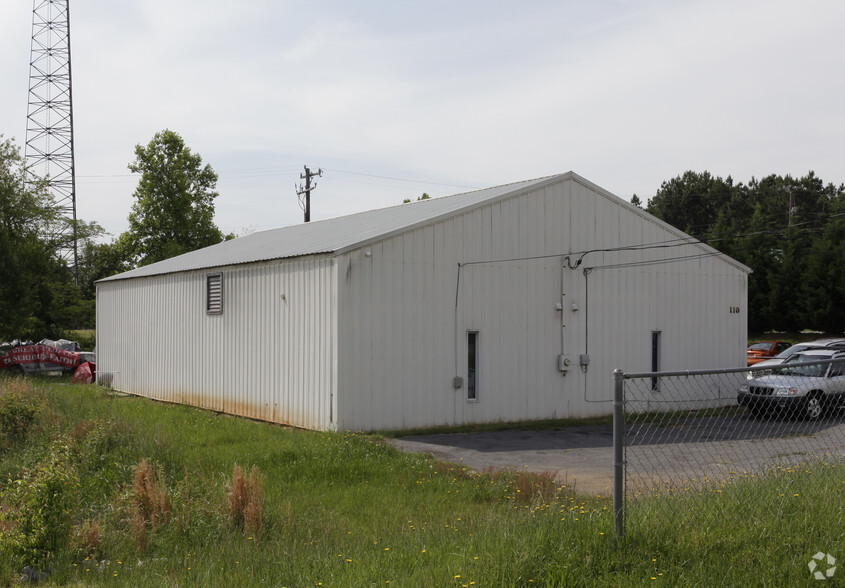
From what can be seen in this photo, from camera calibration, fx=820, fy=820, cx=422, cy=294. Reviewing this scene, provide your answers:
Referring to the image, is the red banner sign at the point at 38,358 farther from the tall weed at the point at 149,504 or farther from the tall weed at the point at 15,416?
the tall weed at the point at 149,504

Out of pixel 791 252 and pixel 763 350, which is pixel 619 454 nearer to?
pixel 763 350

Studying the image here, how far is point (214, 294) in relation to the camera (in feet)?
67.2

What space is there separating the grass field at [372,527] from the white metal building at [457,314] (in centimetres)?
439

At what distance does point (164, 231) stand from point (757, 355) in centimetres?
2961

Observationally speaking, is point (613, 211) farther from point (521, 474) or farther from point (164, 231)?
point (164, 231)

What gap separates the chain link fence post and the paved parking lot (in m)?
4.13

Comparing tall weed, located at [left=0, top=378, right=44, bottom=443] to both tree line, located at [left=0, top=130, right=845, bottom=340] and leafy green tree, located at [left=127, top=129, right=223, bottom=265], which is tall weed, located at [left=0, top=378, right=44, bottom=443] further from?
leafy green tree, located at [left=127, top=129, right=223, bottom=265]

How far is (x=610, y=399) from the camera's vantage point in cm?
1909

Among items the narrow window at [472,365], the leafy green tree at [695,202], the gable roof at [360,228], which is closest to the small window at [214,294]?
the gable roof at [360,228]

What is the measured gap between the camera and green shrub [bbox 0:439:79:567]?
708 cm

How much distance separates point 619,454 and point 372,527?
10.7ft

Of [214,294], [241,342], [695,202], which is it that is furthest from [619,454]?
[695,202]

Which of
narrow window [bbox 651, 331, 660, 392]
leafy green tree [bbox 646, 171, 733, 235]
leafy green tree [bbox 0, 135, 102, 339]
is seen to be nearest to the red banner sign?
leafy green tree [bbox 0, 135, 102, 339]

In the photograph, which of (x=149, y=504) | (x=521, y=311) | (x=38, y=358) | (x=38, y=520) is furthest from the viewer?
(x=38, y=358)
